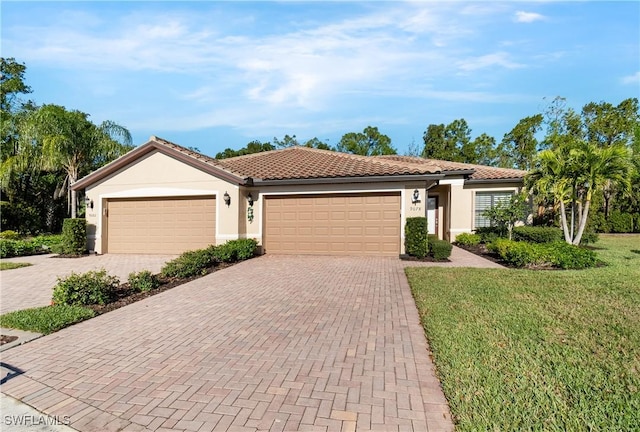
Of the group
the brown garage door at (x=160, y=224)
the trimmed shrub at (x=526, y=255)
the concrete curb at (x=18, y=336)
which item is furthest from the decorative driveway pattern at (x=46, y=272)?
the trimmed shrub at (x=526, y=255)

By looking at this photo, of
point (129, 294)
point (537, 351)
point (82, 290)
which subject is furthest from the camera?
point (129, 294)

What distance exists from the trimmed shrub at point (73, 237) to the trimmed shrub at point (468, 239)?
1617 cm

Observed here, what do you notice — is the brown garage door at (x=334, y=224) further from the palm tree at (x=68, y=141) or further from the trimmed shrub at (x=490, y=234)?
the palm tree at (x=68, y=141)

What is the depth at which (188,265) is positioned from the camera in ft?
27.4

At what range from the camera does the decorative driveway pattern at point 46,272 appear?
6273mm

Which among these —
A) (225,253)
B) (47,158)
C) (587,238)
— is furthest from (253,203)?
(587,238)

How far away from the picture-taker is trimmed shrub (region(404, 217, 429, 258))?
10.7 meters

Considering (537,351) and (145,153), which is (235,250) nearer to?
(145,153)

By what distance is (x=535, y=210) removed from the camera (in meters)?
16.0

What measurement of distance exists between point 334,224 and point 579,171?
9.15 metres

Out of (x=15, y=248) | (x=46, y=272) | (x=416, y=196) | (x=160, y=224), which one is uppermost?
(x=416, y=196)

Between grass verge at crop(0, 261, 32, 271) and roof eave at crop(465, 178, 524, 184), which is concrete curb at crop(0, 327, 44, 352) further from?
roof eave at crop(465, 178, 524, 184)

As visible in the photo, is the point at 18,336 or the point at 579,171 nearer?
the point at 18,336

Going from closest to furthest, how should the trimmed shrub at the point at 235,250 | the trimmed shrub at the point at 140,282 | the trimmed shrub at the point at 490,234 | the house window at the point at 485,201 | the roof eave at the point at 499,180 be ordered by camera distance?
the trimmed shrub at the point at 140,282 → the trimmed shrub at the point at 235,250 → the trimmed shrub at the point at 490,234 → the roof eave at the point at 499,180 → the house window at the point at 485,201
